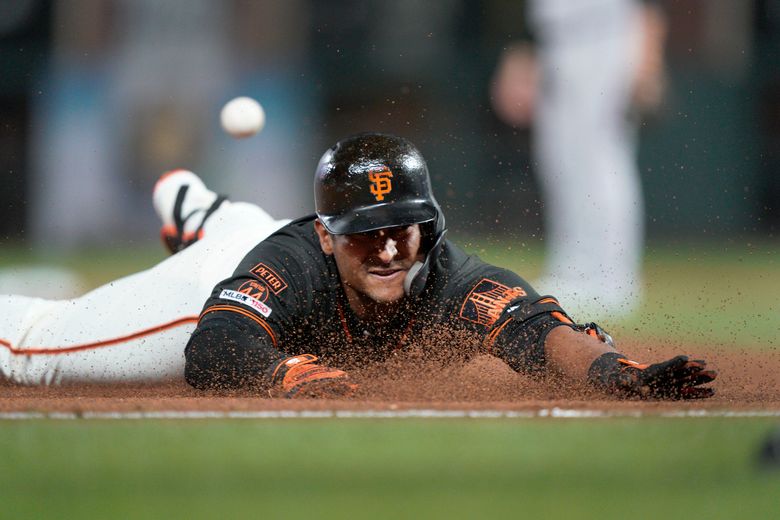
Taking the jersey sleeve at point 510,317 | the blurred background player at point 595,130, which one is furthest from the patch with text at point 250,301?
the blurred background player at point 595,130

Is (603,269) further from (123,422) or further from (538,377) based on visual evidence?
(123,422)

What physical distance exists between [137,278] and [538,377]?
5.89ft

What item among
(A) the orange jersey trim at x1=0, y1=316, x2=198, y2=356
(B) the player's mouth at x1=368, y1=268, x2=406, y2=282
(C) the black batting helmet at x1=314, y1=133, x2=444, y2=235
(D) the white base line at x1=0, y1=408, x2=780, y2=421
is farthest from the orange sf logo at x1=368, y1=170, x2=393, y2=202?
(A) the orange jersey trim at x1=0, y1=316, x2=198, y2=356

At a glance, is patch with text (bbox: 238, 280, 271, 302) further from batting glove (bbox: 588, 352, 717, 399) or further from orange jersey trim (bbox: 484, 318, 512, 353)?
batting glove (bbox: 588, 352, 717, 399)

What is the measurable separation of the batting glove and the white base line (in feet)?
0.85

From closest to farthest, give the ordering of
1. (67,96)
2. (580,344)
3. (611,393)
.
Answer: (611,393)
(580,344)
(67,96)

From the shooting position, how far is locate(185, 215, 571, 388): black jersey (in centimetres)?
312

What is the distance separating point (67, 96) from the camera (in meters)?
10.3

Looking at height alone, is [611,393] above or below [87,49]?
below

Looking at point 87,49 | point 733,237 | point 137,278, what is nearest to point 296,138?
point 87,49

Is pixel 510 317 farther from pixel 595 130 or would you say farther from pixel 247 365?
pixel 595 130

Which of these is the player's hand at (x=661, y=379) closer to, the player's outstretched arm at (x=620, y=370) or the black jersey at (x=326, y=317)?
the player's outstretched arm at (x=620, y=370)

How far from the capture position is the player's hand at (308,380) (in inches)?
113

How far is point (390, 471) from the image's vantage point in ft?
7.36
